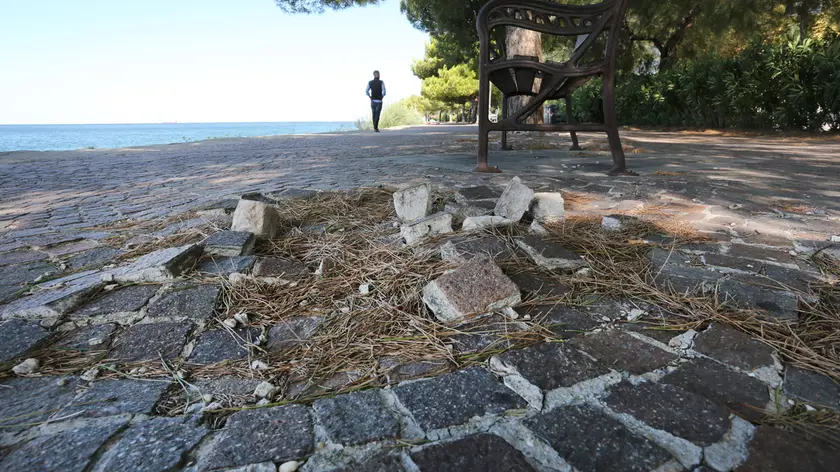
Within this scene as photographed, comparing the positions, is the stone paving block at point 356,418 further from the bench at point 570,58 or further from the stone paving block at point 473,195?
the bench at point 570,58

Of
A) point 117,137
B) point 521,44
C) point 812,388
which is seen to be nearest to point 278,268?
point 812,388

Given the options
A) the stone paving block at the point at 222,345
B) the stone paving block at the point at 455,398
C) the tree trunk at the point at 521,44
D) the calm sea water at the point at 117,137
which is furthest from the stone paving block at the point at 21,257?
the calm sea water at the point at 117,137

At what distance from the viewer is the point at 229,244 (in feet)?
5.62

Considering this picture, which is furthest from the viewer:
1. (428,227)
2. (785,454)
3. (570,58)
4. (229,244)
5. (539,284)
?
(570,58)

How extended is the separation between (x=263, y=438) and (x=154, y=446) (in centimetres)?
19

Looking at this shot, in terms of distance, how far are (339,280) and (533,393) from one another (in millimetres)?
823

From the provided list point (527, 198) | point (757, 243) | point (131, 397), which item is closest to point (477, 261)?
point (527, 198)

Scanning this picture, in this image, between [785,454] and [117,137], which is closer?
[785,454]

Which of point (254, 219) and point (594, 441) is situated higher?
point (254, 219)

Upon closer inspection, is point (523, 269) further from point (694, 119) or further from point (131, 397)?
→ point (694, 119)

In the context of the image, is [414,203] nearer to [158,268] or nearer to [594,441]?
[158,268]

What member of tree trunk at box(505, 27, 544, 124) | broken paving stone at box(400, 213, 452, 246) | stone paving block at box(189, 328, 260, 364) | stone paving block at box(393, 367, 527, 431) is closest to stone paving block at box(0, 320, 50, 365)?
stone paving block at box(189, 328, 260, 364)

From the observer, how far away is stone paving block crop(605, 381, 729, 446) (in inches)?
31.4

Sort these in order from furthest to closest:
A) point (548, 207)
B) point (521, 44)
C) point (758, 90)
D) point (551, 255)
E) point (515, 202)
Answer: point (758, 90) → point (521, 44) → point (548, 207) → point (515, 202) → point (551, 255)
